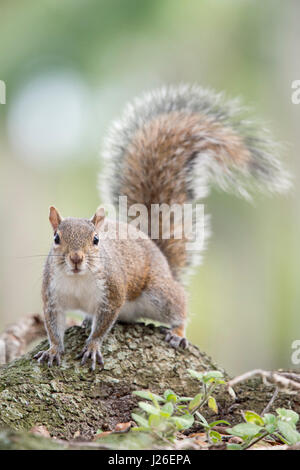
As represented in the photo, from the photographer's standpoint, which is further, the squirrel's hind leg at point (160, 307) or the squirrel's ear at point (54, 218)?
the squirrel's hind leg at point (160, 307)

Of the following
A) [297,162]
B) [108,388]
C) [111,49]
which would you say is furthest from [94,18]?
[108,388]

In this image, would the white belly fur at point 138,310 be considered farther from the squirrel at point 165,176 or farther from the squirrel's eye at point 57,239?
the squirrel's eye at point 57,239

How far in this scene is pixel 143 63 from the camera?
9.41m

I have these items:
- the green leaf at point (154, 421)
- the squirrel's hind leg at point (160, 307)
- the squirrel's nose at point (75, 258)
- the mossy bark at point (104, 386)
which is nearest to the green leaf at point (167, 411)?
the green leaf at point (154, 421)

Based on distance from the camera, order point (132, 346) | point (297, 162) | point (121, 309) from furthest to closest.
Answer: point (297, 162), point (121, 309), point (132, 346)

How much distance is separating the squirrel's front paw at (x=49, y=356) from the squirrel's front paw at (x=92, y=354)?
97 mm

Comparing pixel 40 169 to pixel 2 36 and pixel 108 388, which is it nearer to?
pixel 2 36

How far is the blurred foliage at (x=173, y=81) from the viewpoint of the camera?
8414 mm

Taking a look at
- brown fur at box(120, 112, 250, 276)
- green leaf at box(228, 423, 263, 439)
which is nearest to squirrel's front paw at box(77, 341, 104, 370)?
green leaf at box(228, 423, 263, 439)

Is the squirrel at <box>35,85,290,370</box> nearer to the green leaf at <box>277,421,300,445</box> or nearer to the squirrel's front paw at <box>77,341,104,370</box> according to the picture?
the squirrel's front paw at <box>77,341,104,370</box>

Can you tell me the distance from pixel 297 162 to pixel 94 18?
4.46 meters

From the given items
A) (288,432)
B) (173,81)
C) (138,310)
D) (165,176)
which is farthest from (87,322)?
(173,81)

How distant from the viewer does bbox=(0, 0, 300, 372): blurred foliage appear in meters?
8.41

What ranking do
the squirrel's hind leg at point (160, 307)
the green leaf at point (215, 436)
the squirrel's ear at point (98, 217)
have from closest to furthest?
the green leaf at point (215, 436) → the squirrel's ear at point (98, 217) → the squirrel's hind leg at point (160, 307)
